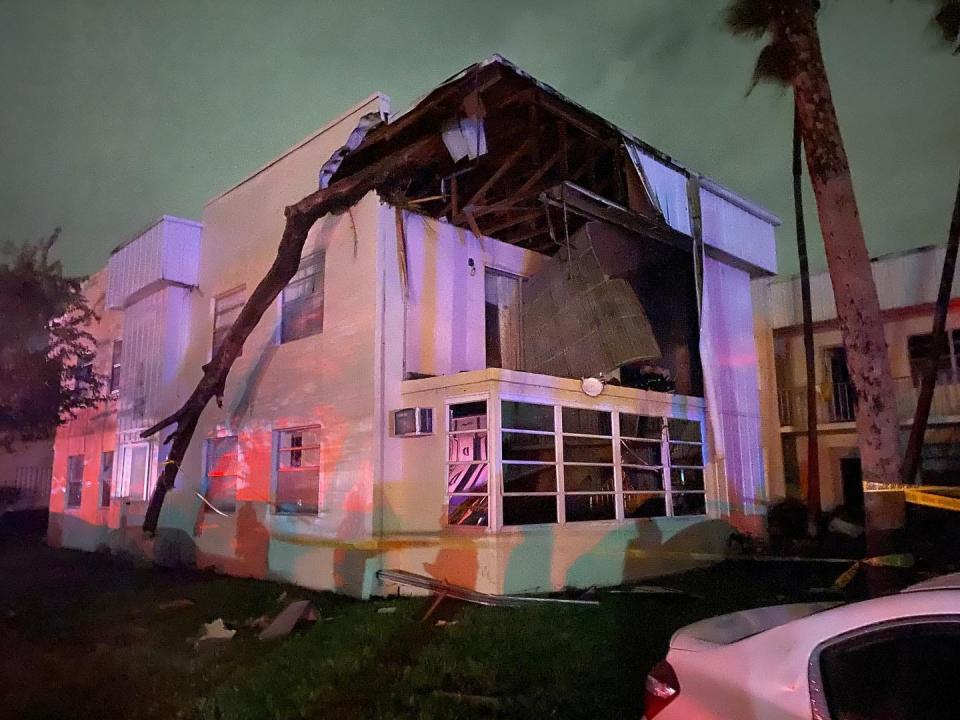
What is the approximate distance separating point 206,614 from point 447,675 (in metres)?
4.06

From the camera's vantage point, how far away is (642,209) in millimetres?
11359

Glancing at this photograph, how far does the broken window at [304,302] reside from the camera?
36.8 feet

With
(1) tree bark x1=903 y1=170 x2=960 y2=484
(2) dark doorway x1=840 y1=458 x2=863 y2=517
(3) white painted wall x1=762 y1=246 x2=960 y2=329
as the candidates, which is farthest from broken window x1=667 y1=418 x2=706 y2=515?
(2) dark doorway x1=840 y1=458 x2=863 y2=517

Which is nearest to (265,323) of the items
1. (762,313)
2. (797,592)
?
(797,592)

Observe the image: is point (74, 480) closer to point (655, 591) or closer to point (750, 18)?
point (655, 591)

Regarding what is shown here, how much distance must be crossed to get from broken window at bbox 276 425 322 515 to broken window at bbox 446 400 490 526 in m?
2.12

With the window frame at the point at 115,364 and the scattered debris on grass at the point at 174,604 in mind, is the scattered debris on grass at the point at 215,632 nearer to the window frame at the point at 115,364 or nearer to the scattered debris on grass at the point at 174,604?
the scattered debris on grass at the point at 174,604

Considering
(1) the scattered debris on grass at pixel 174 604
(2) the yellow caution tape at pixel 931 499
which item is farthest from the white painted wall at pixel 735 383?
(1) the scattered debris on grass at pixel 174 604

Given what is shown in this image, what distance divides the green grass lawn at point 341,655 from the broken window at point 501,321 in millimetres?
4283

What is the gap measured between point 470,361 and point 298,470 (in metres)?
3.04

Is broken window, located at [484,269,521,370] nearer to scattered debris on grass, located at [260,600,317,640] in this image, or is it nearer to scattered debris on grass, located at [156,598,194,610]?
scattered debris on grass, located at [260,600,317,640]

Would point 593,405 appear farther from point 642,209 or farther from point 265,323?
point 265,323

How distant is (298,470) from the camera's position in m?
11.0

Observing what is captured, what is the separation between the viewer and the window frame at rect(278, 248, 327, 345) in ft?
36.3
